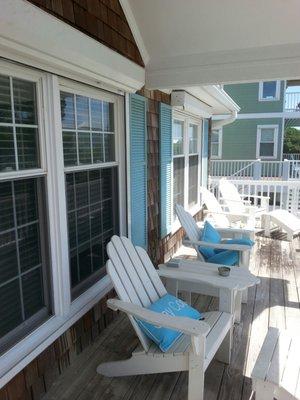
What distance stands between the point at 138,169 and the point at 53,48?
4.92ft

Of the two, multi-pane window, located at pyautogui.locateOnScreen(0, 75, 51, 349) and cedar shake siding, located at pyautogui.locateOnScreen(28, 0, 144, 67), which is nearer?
multi-pane window, located at pyautogui.locateOnScreen(0, 75, 51, 349)

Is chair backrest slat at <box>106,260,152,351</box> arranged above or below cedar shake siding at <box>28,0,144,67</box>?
below

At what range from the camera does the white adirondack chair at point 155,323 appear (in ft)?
5.79

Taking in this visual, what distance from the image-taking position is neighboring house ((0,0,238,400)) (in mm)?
1766

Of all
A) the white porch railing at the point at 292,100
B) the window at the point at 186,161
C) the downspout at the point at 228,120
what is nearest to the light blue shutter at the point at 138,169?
the window at the point at 186,161

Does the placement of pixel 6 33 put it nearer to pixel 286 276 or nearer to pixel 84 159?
pixel 84 159

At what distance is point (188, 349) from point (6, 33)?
1912 millimetres

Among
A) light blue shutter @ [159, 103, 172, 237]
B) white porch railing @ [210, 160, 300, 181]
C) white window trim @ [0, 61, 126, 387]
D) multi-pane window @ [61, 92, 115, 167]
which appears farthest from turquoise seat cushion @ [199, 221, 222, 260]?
white porch railing @ [210, 160, 300, 181]

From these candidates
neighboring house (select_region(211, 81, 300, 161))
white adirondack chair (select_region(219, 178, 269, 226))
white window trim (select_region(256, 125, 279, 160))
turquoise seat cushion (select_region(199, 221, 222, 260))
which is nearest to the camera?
turquoise seat cushion (select_region(199, 221, 222, 260))

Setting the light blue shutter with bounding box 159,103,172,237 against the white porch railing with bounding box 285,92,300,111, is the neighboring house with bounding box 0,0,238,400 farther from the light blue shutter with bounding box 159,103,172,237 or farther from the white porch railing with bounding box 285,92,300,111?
the white porch railing with bounding box 285,92,300,111

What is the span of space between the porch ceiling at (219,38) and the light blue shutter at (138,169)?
391 millimetres

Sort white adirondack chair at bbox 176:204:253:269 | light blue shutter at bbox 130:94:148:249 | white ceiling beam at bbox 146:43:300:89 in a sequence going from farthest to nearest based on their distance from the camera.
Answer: white adirondack chair at bbox 176:204:253:269
light blue shutter at bbox 130:94:148:249
white ceiling beam at bbox 146:43:300:89

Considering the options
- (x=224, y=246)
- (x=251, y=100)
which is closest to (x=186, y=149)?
(x=224, y=246)

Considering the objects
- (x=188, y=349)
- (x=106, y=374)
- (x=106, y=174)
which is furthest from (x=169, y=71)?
(x=106, y=374)
